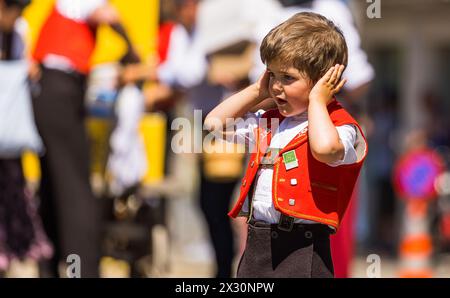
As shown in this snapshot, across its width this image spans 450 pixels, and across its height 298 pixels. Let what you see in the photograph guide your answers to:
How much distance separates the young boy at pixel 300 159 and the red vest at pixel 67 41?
228cm

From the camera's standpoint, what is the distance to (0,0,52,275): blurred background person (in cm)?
541

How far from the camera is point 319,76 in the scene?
10.3 feet

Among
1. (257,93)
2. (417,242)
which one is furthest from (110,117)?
(417,242)

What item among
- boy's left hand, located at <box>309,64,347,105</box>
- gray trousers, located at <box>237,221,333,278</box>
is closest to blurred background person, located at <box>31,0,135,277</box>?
gray trousers, located at <box>237,221,333,278</box>

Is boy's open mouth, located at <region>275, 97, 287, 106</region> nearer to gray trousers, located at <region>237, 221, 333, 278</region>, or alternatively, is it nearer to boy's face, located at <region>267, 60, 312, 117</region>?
boy's face, located at <region>267, 60, 312, 117</region>

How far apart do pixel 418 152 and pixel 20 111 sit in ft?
17.3

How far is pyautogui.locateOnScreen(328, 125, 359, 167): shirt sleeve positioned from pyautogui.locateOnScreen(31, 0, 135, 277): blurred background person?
241cm

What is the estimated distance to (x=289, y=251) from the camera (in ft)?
10.5

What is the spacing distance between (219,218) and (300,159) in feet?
9.21

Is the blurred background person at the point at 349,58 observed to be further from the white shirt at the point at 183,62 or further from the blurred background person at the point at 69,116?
the white shirt at the point at 183,62

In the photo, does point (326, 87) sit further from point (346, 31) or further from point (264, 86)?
point (346, 31)

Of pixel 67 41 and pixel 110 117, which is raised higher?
pixel 67 41

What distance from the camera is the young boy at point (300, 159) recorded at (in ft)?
10.2
